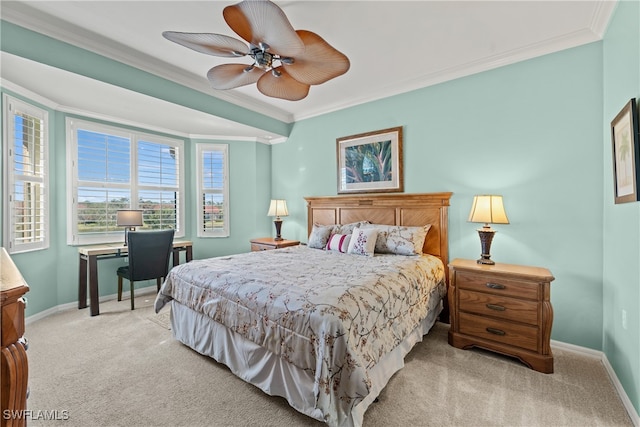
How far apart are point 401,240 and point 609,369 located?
1.85 meters

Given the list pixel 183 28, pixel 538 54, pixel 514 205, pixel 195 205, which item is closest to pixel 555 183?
pixel 514 205

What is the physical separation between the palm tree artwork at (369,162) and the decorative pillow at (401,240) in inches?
31.3

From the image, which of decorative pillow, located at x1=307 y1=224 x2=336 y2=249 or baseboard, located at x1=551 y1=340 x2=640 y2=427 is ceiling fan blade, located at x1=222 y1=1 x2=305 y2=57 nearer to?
decorative pillow, located at x1=307 y1=224 x2=336 y2=249

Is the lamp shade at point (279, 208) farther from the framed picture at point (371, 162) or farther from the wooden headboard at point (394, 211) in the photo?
the framed picture at point (371, 162)

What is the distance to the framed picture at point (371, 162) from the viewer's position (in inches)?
143

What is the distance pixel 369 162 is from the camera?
385 centimetres

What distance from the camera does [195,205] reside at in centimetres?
484

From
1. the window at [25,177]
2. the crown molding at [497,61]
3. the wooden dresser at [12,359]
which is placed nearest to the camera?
the wooden dresser at [12,359]

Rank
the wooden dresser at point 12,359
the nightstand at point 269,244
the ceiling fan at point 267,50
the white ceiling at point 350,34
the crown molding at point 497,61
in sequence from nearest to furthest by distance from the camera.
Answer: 1. the wooden dresser at point 12,359
2. the ceiling fan at point 267,50
3. the white ceiling at point 350,34
4. the crown molding at point 497,61
5. the nightstand at point 269,244

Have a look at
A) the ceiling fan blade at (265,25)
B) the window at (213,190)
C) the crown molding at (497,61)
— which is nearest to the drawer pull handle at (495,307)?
the crown molding at (497,61)

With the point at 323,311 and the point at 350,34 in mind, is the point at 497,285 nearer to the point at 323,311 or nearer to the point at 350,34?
the point at 323,311

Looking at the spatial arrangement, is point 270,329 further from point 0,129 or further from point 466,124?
point 0,129

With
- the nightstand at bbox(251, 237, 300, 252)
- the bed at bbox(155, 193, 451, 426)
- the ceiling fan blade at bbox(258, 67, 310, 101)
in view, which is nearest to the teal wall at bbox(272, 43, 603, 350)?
the bed at bbox(155, 193, 451, 426)

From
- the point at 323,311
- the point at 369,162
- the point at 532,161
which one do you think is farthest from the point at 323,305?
the point at 369,162
